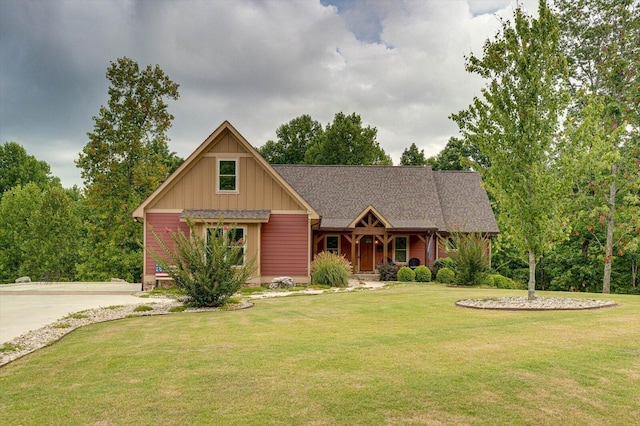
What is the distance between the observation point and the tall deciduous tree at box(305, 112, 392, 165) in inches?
2020

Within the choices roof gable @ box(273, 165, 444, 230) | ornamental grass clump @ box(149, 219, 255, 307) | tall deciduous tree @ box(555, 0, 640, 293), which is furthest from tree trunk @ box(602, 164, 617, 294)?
ornamental grass clump @ box(149, 219, 255, 307)

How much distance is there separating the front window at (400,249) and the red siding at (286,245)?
28.4ft

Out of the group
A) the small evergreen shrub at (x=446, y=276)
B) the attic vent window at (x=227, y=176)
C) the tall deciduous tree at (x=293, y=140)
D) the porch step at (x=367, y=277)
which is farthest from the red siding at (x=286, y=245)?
the tall deciduous tree at (x=293, y=140)

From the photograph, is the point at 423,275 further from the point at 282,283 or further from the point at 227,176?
the point at 227,176

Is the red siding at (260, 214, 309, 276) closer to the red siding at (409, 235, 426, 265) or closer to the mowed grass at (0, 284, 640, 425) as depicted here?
the red siding at (409, 235, 426, 265)

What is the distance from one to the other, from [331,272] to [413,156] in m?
34.4

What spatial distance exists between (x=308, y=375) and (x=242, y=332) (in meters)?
3.36

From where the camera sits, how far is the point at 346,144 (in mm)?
51875

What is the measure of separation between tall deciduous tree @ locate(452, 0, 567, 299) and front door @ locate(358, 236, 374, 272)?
16.0 metres

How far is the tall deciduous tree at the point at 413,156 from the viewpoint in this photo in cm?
5266

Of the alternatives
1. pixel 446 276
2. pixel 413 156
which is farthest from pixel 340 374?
pixel 413 156

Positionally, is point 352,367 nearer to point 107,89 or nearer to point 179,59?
point 179,59

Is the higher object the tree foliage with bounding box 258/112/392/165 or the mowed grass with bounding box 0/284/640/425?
the tree foliage with bounding box 258/112/392/165

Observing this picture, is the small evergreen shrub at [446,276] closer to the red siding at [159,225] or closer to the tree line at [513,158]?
the tree line at [513,158]
